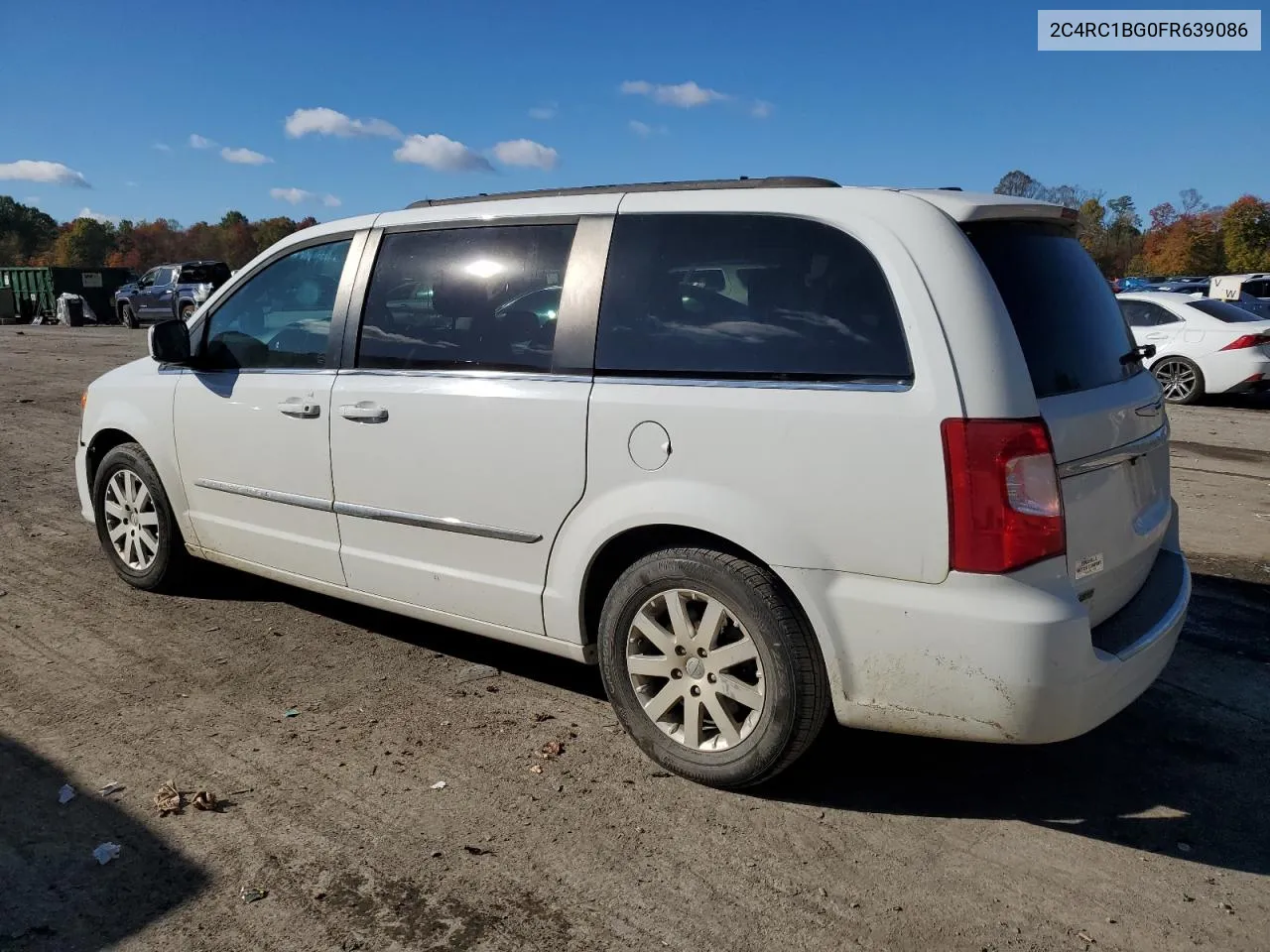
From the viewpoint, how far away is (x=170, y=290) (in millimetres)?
32250

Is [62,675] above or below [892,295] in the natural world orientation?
below

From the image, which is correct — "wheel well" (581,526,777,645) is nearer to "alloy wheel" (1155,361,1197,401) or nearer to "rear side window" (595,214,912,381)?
"rear side window" (595,214,912,381)

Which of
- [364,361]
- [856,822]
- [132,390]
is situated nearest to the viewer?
[856,822]

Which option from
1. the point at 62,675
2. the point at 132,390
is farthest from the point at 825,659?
the point at 132,390

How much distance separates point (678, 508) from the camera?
3217mm

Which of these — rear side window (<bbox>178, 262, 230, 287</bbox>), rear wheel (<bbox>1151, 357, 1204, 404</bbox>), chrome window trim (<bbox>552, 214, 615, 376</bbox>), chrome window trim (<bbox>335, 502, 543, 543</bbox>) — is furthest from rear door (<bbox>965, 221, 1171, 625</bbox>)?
rear side window (<bbox>178, 262, 230, 287</bbox>)

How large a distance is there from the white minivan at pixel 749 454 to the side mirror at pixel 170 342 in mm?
670

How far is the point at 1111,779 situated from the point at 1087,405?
132cm

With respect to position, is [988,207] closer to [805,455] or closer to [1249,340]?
[805,455]

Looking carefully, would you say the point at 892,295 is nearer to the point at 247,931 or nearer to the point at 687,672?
the point at 687,672

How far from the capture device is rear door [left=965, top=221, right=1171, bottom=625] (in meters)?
2.94

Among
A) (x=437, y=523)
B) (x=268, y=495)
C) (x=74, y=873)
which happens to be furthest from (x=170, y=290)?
(x=74, y=873)

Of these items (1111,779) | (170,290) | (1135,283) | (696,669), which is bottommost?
(1111,779)

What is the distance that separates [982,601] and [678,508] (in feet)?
3.10
